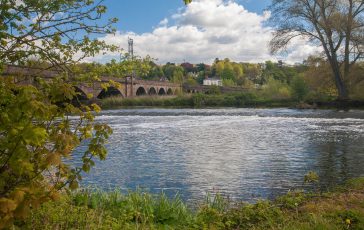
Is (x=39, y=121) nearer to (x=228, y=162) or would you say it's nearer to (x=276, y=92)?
(x=228, y=162)

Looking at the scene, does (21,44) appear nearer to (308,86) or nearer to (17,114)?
(17,114)

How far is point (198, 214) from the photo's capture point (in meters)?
7.78

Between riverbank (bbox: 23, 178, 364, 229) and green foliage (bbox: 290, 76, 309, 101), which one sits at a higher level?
green foliage (bbox: 290, 76, 309, 101)

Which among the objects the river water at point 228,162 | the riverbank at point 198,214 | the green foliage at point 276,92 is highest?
the green foliage at point 276,92

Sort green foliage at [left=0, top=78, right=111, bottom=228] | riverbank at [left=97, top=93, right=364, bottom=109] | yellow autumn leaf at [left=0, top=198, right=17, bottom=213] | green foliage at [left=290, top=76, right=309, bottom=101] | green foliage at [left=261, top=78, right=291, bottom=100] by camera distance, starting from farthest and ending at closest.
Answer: riverbank at [left=97, top=93, right=364, bottom=109]
green foliage at [left=261, top=78, right=291, bottom=100]
green foliage at [left=290, top=76, right=309, bottom=101]
green foliage at [left=0, top=78, right=111, bottom=228]
yellow autumn leaf at [left=0, top=198, right=17, bottom=213]

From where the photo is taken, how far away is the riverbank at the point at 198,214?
6227 mm

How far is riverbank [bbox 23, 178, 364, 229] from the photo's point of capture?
6.23m

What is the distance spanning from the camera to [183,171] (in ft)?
46.4

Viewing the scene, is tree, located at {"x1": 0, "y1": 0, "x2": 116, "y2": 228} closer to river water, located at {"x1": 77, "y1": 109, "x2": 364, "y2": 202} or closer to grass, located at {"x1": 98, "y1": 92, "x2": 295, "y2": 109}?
river water, located at {"x1": 77, "y1": 109, "x2": 364, "y2": 202}

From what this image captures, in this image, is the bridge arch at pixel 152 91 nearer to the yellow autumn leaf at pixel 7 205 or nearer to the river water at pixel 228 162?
the river water at pixel 228 162

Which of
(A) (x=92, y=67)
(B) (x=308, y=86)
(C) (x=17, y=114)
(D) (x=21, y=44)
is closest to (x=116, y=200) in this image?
(A) (x=92, y=67)

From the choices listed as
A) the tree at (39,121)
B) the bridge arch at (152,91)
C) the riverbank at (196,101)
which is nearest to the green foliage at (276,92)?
the riverbank at (196,101)

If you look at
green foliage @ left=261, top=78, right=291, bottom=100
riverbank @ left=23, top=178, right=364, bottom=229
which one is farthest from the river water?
green foliage @ left=261, top=78, right=291, bottom=100

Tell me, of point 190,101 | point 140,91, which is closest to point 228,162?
point 190,101
